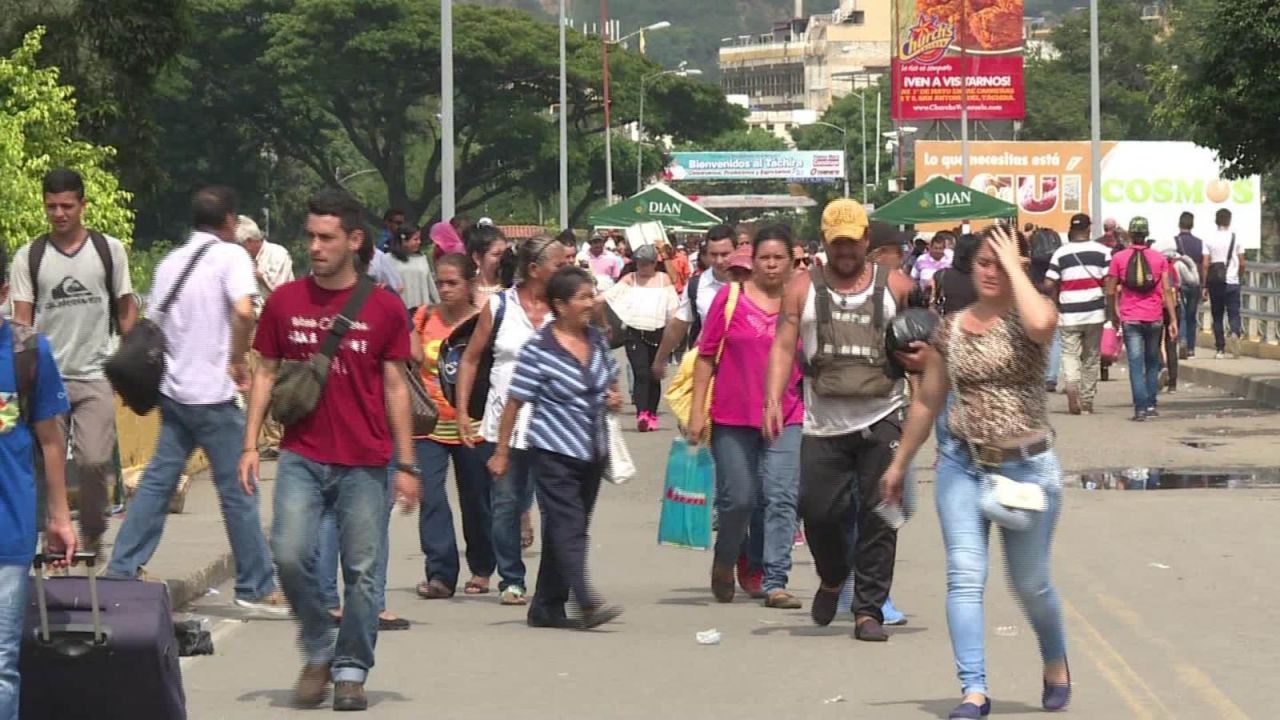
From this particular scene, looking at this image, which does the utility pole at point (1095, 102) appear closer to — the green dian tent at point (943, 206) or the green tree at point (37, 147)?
the green dian tent at point (943, 206)

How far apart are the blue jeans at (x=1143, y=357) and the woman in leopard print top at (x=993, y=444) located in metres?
13.4

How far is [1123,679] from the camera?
8.73 m

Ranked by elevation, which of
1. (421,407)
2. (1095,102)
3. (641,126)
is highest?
(641,126)

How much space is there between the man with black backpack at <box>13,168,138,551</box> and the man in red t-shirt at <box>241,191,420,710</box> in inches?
→ 91.8

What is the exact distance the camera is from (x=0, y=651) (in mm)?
6320

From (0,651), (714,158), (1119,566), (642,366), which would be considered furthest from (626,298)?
(714,158)

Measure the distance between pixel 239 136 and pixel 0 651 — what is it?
7327 centimetres

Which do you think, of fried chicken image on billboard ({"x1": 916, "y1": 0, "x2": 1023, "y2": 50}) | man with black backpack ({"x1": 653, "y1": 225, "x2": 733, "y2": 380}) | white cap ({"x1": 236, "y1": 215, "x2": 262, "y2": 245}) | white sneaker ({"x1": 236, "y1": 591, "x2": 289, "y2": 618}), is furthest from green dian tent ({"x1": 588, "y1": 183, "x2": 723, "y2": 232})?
fried chicken image on billboard ({"x1": 916, "y1": 0, "x2": 1023, "y2": 50})

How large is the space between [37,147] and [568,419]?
35.6 meters

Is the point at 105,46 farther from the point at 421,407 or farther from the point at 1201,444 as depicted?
the point at 421,407

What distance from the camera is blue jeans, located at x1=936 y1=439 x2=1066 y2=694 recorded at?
7617 mm

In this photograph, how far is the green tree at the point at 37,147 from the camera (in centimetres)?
3831

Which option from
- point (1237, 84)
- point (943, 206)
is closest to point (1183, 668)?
point (1237, 84)

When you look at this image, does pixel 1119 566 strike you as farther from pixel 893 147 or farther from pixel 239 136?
pixel 893 147
